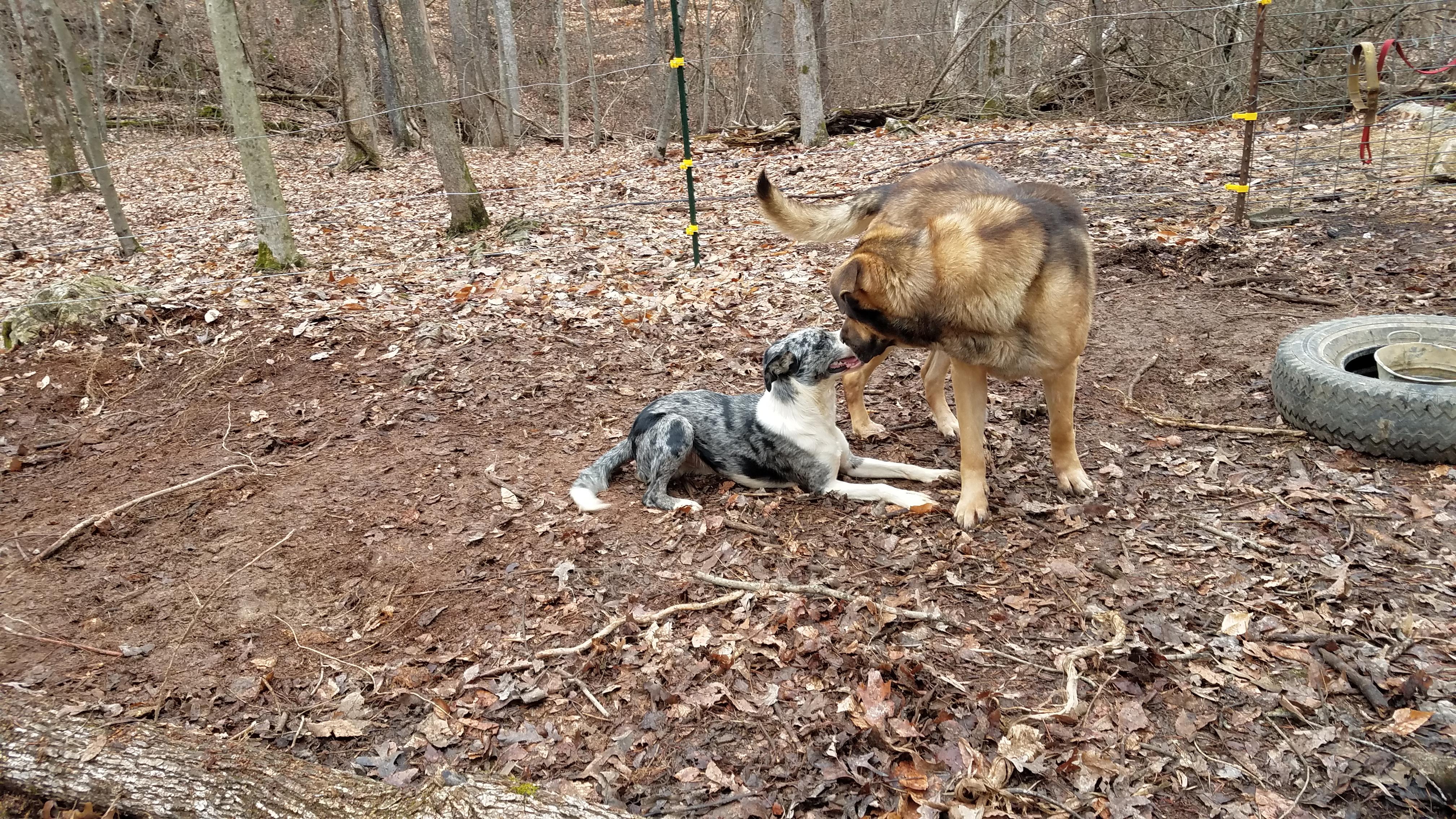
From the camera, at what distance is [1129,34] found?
50.6 ft

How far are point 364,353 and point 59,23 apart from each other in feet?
27.6

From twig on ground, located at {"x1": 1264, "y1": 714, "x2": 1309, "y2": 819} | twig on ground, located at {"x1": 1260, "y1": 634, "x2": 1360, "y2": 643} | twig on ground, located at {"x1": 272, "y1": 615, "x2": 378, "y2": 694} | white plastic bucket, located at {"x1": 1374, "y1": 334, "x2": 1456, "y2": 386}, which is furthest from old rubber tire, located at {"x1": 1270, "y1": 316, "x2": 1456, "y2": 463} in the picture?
twig on ground, located at {"x1": 272, "y1": 615, "x2": 378, "y2": 694}

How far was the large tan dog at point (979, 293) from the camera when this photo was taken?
3.74 meters

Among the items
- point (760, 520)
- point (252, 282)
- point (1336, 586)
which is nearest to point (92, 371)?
point (252, 282)

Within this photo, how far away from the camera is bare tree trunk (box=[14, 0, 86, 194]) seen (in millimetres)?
11438

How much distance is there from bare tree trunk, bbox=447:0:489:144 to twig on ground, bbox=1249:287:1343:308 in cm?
1738

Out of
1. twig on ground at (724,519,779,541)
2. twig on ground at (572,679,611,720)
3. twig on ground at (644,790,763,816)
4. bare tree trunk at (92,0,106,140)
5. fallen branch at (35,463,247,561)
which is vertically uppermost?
bare tree trunk at (92,0,106,140)

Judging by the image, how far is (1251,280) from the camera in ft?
23.2

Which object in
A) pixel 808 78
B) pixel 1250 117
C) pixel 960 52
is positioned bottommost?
pixel 1250 117

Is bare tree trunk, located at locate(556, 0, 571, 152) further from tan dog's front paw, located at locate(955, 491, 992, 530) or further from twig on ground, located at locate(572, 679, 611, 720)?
twig on ground, located at locate(572, 679, 611, 720)

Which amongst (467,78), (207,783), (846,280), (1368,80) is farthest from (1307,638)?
(467,78)

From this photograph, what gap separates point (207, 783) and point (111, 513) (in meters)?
2.77

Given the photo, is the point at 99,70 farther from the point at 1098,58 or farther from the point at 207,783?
the point at 1098,58

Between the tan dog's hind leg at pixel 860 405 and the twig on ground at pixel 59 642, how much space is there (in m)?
4.19
